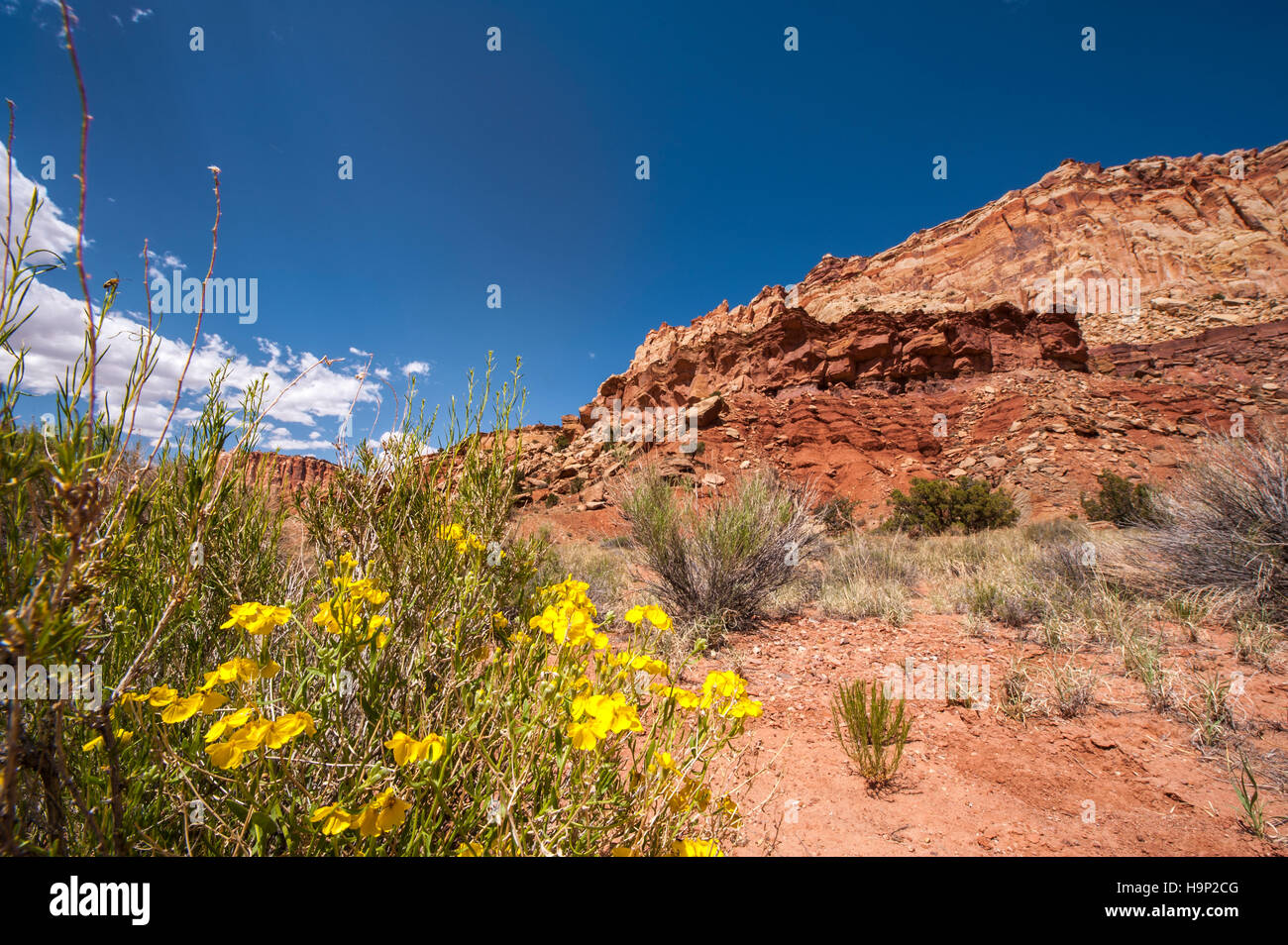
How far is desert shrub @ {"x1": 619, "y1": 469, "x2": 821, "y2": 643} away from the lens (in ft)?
16.7

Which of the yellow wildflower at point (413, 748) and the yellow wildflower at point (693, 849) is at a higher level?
the yellow wildflower at point (413, 748)

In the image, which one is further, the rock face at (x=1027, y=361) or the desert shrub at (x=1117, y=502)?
the rock face at (x=1027, y=361)

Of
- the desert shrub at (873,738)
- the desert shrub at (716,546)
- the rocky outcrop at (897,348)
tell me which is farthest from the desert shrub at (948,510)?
the rocky outcrop at (897,348)

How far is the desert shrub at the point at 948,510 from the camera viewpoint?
11.6 m

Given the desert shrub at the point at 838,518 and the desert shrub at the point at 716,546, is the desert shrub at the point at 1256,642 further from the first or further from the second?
the desert shrub at the point at 838,518

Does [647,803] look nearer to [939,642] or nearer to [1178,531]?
[939,642]

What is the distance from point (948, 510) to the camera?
1213 cm

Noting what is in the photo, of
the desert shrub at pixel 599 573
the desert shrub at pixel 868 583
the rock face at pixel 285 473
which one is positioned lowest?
the desert shrub at pixel 868 583

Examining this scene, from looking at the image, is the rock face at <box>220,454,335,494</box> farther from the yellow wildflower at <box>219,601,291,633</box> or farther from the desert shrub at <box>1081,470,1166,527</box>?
the desert shrub at <box>1081,470,1166,527</box>

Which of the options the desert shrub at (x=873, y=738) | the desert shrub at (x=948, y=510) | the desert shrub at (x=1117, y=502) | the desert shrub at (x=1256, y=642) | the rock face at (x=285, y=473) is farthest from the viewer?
the desert shrub at (x=948, y=510)

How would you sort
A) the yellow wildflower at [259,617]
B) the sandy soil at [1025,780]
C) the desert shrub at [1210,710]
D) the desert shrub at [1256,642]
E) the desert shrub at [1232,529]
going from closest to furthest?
the yellow wildflower at [259,617] → the sandy soil at [1025,780] → the desert shrub at [1210,710] → the desert shrub at [1256,642] → the desert shrub at [1232,529]

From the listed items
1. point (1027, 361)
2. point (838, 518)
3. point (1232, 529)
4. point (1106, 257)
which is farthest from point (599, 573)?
point (1106, 257)

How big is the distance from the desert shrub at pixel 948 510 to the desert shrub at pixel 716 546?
7523mm
